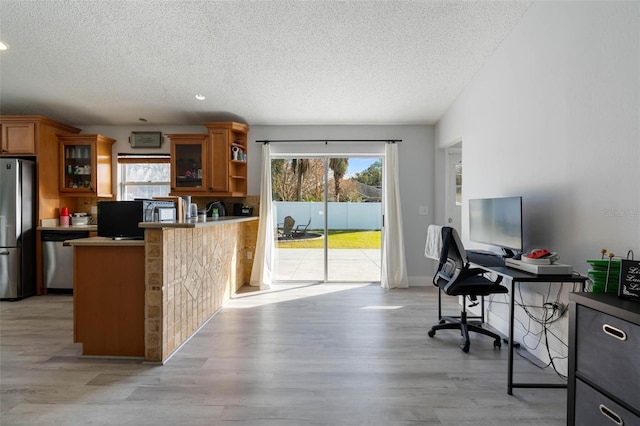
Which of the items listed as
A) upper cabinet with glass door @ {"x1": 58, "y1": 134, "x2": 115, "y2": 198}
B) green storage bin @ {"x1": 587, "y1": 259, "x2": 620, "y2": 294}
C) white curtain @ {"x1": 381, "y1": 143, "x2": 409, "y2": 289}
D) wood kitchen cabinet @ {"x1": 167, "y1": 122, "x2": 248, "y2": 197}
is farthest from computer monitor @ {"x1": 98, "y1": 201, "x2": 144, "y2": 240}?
white curtain @ {"x1": 381, "y1": 143, "x2": 409, "y2": 289}

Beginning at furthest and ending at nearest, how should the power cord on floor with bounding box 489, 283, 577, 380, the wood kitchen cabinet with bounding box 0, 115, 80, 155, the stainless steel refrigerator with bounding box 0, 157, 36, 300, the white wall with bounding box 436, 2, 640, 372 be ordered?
the wood kitchen cabinet with bounding box 0, 115, 80, 155 < the stainless steel refrigerator with bounding box 0, 157, 36, 300 < the power cord on floor with bounding box 489, 283, 577, 380 < the white wall with bounding box 436, 2, 640, 372

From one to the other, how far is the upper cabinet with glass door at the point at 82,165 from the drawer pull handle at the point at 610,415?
18.2 ft

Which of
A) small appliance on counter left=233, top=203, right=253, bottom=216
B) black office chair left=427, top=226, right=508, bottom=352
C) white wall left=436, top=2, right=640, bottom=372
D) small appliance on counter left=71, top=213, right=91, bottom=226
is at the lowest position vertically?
black office chair left=427, top=226, right=508, bottom=352

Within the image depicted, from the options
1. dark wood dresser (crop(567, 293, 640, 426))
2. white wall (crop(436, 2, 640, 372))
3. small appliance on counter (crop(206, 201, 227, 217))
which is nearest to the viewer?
dark wood dresser (crop(567, 293, 640, 426))

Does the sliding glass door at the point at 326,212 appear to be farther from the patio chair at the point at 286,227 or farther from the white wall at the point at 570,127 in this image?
the white wall at the point at 570,127

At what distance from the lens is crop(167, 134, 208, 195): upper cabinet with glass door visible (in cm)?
446

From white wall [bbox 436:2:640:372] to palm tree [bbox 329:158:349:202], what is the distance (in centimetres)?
217

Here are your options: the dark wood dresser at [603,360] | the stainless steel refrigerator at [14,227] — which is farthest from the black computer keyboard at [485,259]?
the stainless steel refrigerator at [14,227]

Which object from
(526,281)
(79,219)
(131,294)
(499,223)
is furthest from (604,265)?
(79,219)

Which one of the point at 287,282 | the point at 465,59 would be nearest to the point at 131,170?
the point at 287,282

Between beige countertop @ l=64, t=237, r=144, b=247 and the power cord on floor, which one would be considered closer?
the power cord on floor

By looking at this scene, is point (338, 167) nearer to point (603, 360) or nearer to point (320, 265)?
point (320, 265)

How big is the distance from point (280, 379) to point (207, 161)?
10.6 ft

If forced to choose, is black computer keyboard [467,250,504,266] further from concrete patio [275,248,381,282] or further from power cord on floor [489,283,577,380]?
concrete patio [275,248,381,282]
